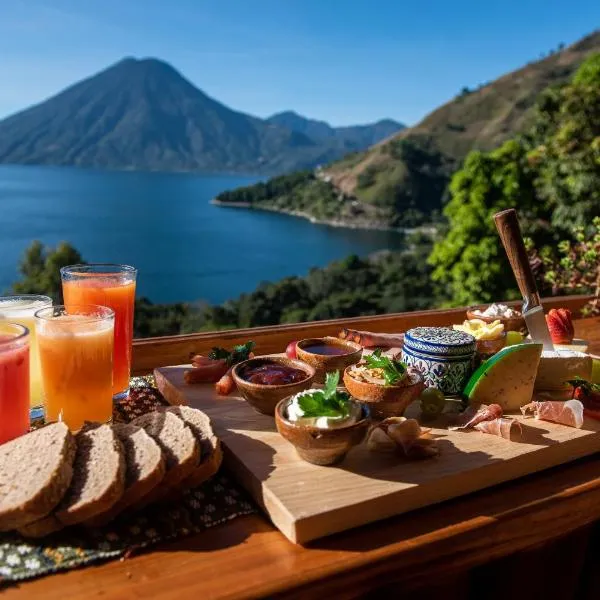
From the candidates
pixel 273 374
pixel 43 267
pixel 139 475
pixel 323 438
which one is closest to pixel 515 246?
pixel 273 374

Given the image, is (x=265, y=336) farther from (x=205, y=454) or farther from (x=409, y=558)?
(x=409, y=558)

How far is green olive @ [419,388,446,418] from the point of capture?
5.66 ft

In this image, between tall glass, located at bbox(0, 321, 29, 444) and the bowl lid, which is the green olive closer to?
the bowl lid

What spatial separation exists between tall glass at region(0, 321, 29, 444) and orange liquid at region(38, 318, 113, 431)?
0.24 ft

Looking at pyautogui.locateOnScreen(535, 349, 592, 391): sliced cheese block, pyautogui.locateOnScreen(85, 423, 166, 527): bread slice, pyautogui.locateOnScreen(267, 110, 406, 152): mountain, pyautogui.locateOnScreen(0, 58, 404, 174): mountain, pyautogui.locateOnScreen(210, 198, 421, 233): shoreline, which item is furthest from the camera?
pyautogui.locateOnScreen(267, 110, 406, 152): mountain

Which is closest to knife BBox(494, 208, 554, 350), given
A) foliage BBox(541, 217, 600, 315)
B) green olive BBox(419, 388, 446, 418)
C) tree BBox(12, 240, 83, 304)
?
green olive BBox(419, 388, 446, 418)

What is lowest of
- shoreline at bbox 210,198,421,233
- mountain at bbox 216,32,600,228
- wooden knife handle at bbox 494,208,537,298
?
shoreline at bbox 210,198,421,233

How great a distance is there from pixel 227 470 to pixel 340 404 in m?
0.35

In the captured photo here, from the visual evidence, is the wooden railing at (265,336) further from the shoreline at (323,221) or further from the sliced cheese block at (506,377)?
the shoreline at (323,221)

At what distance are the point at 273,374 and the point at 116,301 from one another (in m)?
0.54

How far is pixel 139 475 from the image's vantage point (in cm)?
126

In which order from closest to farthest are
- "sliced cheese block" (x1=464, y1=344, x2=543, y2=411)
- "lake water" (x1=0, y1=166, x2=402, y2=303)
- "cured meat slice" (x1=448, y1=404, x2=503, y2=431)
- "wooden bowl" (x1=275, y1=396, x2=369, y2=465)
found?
"wooden bowl" (x1=275, y1=396, x2=369, y2=465)
"cured meat slice" (x1=448, y1=404, x2=503, y2=431)
"sliced cheese block" (x1=464, y1=344, x2=543, y2=411)
"lake water" (x1=0, y1=166, x2=402, y2=303)

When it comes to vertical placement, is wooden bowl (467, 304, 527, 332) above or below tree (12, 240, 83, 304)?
above

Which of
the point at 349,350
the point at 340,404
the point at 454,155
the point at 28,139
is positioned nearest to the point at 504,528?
the point at 340,404
